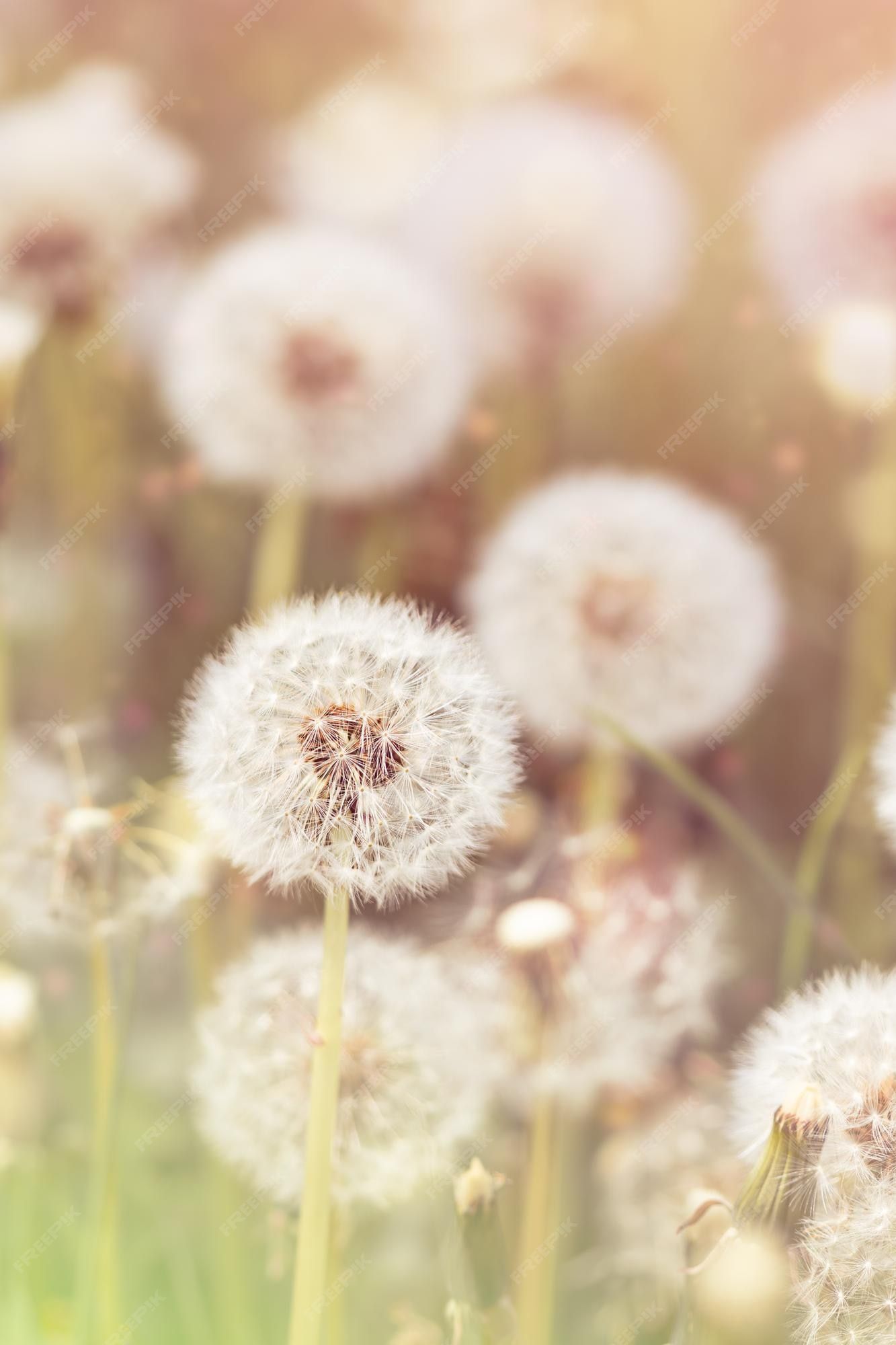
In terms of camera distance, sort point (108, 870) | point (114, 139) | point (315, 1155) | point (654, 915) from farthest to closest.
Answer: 1. point (114, 139)
2. point (654, 915)
3. point (108, 870)
4. point (315, 1155)

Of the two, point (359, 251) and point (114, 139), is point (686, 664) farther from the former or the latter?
point (114, 139)

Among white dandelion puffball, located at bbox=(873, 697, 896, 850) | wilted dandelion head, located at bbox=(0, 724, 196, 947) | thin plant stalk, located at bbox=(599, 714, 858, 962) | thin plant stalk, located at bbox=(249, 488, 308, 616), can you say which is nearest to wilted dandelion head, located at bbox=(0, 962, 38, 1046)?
wilted dandelion head, located at bbox=(0, 724, 196, 947)

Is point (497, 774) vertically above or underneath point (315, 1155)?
above

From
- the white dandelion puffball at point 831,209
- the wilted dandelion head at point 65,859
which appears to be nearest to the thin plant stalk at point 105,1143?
the wilted dandelion head at point 65,859

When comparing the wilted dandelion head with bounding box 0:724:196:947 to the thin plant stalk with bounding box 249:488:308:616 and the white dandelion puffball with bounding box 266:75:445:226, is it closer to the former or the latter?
the thin plant stalk with bounding box 249:488:308:616

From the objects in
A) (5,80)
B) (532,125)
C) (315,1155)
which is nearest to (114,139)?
(5,80)
